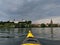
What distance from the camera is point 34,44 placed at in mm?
→ 47469

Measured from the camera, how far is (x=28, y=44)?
47031mm

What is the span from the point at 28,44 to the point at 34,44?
1404 millimetres
